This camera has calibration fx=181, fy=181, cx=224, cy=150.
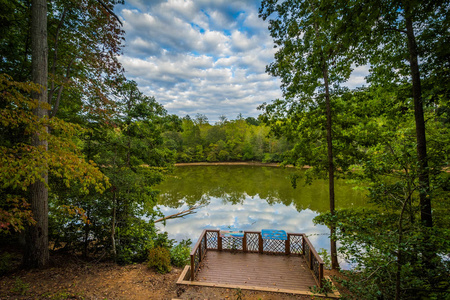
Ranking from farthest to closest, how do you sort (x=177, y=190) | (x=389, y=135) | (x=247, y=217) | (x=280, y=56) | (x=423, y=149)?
1. (x=177, y=190)
2. (x=247, y=217)
3. (x=280, y=56)
4. (x=389, y=135)
5. (x=423, y=149)

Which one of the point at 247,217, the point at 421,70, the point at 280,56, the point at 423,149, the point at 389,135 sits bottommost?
the point at 247,217

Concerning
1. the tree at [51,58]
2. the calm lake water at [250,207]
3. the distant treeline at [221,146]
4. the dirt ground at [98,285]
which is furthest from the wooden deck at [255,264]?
the distant treeline at [221,146]

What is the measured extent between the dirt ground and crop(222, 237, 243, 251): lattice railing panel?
2187 millimetres

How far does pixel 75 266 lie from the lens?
16.1 feet

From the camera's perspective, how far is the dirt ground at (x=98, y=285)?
3.62 metres

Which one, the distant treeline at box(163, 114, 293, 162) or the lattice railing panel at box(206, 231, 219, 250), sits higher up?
the distant treeline at box(163, 114, 293, 162)

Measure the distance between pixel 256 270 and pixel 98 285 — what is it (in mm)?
4291

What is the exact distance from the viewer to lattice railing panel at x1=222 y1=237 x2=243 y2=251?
22.9 ft

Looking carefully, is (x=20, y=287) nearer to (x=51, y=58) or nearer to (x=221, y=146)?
(x=51, y=58)

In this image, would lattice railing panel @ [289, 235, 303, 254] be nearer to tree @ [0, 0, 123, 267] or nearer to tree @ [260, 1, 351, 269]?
tree @ [260, 1, 351, 269]

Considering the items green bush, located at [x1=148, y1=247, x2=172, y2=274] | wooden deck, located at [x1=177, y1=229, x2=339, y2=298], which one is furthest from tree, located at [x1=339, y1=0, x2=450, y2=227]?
green bush, located at [x1=148, y1=247, x2=172, y2=274]

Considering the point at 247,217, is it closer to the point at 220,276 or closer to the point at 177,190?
the point at 220,276

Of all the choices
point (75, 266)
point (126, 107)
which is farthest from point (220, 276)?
point (126, 107)

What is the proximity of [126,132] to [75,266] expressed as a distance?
405cm
